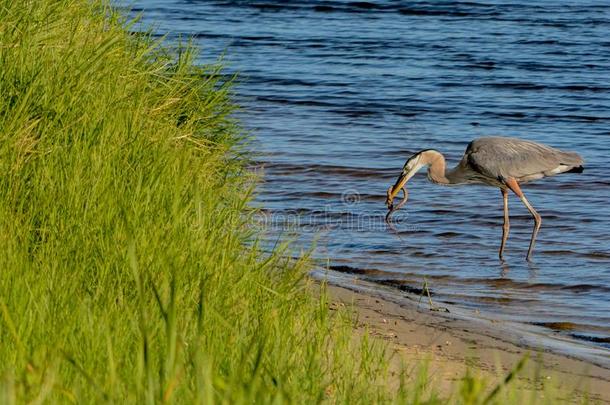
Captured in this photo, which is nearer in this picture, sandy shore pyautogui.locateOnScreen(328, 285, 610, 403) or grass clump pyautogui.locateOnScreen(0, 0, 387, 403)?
grass clump pyautogui.locateOnScreen(0, 0, 387, 403)

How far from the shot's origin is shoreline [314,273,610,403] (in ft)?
16.6

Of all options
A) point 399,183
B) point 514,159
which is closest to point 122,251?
point 399,183

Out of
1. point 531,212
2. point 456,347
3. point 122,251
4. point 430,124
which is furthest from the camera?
point 430,124

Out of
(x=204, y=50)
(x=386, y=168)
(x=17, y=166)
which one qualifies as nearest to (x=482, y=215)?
(x=386, y=168)

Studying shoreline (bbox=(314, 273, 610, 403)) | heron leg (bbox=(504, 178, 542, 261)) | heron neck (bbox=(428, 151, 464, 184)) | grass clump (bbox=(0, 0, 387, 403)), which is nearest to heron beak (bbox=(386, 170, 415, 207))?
heron neck (bbox=(428, 151, 464, 184))

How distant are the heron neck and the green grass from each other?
4.32m

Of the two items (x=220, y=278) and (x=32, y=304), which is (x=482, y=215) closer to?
(x=220, y=278)

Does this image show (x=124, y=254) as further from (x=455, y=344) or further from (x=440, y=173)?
(x=440, y=173)

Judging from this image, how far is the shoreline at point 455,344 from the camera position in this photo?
16.6ft

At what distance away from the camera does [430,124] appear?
13508 millimetres

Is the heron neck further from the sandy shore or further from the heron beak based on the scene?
the sandy shore

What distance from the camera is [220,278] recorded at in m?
3.95

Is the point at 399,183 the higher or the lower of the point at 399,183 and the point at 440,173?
the lower

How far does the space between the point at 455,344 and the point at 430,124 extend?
25.8 ft
